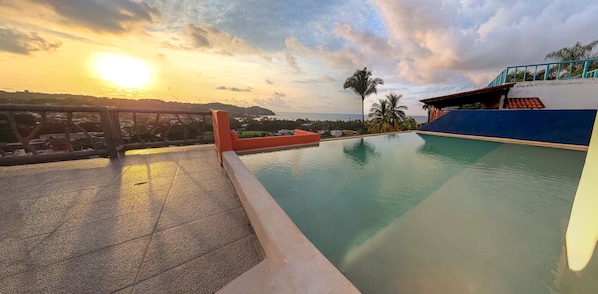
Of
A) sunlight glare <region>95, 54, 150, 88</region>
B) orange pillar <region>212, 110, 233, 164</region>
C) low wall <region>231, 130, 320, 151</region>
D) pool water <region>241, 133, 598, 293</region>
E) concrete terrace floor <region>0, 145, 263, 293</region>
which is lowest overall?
pool water <region>241, 133, 598, 293</region>

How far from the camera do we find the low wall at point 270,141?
734cm

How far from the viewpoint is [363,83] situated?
1814 cm

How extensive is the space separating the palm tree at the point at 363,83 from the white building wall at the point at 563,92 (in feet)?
30.1

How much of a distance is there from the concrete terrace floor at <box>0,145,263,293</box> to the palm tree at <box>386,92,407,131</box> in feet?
63.1

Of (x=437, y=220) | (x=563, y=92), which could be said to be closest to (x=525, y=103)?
(x=563, y=92)

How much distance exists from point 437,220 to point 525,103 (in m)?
15.5

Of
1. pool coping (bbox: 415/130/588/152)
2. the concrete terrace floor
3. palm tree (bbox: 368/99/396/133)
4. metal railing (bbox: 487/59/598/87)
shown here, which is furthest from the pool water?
palm tree (bbox: 368/99/396/133)

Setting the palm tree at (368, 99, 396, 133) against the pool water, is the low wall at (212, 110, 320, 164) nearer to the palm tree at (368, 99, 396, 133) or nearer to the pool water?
the pool water

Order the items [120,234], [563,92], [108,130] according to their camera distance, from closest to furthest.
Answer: [120,234]
[108,130]
[563,92]

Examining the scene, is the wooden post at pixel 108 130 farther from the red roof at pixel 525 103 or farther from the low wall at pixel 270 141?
the red roof at pixel 525 103

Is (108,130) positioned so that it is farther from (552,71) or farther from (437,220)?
(552,71)

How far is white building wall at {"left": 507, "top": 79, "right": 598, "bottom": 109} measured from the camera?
34.9 ft

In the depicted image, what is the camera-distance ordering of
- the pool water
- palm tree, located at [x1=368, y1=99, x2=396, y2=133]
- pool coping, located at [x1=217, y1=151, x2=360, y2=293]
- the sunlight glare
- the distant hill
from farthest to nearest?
palm tree, located at [x1=368, y1=99, x2=396, y2=133], the sunlight glare, the distant hill, the pool water, pool coping, located at [x1=217, y1=151, x2=360, y2=293]

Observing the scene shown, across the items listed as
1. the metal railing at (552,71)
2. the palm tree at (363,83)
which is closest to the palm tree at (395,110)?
the palm tree at (363,83)
